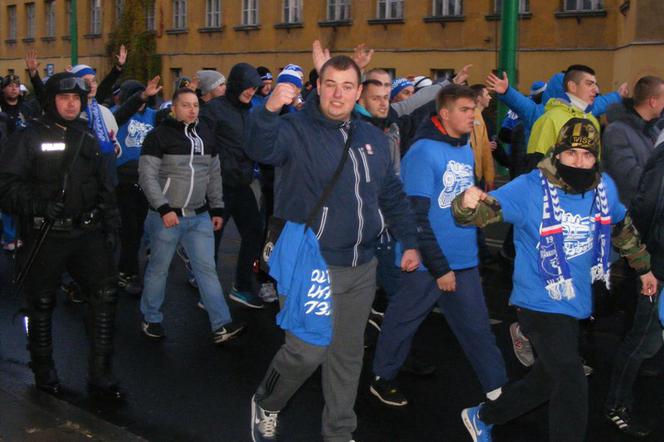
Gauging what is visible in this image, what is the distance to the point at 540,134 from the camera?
727 cm

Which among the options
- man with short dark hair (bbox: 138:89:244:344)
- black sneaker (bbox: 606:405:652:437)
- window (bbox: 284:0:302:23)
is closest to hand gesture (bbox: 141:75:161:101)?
man with short dark hair (bbox: 138:89:244:344)

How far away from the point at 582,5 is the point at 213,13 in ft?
52.0

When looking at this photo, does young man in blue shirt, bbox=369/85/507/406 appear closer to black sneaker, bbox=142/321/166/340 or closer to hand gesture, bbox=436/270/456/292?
hand gesture, bbox=436/270/456/292

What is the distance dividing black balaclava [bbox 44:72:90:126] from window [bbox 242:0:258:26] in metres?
28.6

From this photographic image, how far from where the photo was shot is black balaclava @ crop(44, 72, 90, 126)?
5.80 m

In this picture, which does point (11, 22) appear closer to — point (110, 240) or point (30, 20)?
point (30, 20)

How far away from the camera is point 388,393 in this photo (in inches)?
233

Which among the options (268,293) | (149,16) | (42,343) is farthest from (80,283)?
(149,16)

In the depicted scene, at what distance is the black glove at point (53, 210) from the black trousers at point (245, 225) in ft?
8.51

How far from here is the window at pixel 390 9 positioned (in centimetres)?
2884

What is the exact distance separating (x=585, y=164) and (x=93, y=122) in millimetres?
4648

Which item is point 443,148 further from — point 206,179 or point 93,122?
point 93,122

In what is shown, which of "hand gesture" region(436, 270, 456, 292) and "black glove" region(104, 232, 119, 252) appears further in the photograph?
"black glove" region(104, 232, 119, 252)

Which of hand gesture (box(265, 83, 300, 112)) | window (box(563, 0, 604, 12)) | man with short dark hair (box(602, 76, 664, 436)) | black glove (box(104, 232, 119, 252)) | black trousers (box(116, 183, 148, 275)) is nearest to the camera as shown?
hand gesture (box(265, 83, 300, 112))
